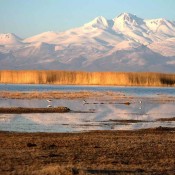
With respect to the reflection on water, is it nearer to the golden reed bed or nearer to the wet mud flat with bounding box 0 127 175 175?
the wet mud flat with bounding box 0 127 175 175

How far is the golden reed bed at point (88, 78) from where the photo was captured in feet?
421

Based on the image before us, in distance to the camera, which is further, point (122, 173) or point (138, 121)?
point (138, 121)

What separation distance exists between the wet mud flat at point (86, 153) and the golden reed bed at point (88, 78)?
9954 centimetres

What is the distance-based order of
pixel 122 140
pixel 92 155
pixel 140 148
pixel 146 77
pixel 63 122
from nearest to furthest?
pixel 92 155 < pixel 140 148 < pixel 122 140 < pixel 63 122 < pixel 146 77

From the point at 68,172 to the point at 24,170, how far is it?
55.2 inches

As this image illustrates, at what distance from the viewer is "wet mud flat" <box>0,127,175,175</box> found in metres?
18.0

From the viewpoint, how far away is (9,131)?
95.5ft

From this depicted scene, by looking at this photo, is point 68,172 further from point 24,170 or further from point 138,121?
point 138,121

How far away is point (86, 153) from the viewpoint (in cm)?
2131

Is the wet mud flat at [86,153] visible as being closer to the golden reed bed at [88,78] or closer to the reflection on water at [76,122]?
the reflection on water at [76,122]

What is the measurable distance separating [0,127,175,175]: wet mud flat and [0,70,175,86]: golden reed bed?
327 feet

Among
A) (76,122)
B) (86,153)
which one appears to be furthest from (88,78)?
(86,153)

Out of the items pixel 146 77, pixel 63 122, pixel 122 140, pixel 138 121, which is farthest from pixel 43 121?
pixel 146 77

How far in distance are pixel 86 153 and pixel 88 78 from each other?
110 meters
